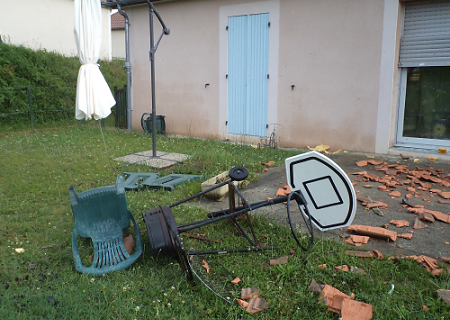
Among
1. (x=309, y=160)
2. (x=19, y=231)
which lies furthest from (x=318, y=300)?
(x=19, y=231)

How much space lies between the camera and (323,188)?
3.65m

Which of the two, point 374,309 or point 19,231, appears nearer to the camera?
point 374,309

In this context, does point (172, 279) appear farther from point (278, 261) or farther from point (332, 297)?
point (332, 297)

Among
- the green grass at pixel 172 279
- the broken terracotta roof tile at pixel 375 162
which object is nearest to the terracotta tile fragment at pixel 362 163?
the broken terracotta roof tile at pixel 375 162

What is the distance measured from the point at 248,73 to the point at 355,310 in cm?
741

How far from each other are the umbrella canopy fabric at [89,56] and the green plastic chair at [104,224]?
2.11m

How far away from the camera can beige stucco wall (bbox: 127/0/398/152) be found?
773 centimetres

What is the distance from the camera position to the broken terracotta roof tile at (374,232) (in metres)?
3.79

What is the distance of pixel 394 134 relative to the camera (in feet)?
25.7

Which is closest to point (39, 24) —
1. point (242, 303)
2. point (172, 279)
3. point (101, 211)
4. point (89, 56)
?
point (89, 56)

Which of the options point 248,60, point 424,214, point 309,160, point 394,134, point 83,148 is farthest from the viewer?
point 248,60

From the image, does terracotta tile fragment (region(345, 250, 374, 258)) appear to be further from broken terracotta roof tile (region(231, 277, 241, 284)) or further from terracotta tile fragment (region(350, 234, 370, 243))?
broken terracotta roof tile (region(231, 277, 241, 284))

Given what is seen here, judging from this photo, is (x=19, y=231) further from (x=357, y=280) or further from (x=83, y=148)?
(x=83, y=148)

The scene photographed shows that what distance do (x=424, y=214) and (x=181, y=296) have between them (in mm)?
2850
